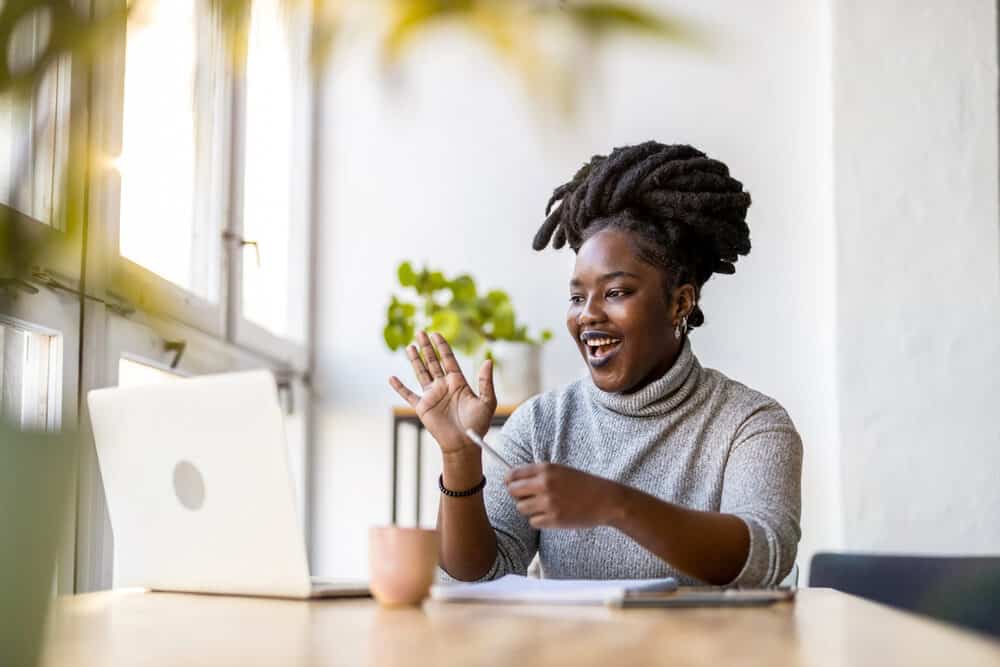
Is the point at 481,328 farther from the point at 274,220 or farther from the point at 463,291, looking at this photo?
the point at 274,220

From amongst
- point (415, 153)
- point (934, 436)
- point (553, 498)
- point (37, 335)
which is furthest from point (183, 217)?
point (934, 436)

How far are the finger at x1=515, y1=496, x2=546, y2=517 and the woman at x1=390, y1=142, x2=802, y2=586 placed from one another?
306mm

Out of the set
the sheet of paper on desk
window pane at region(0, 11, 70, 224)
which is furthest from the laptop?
window pane at region(0, 11, 70, 224)

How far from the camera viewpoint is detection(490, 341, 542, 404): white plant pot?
2.74 meters

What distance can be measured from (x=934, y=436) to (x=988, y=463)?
0.14m

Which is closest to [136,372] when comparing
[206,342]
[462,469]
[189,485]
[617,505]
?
[206,342]

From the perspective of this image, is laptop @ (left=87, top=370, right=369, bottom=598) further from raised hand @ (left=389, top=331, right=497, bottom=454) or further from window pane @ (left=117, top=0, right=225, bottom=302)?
raised hand @ (left=389, top=331, right=497, bottom=454)

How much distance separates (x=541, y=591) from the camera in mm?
1046

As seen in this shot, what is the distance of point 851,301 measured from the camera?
2811 mm

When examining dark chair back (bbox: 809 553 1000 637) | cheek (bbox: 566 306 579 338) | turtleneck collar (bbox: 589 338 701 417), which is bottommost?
dark chair back (bbox: 809 553 1000 637)

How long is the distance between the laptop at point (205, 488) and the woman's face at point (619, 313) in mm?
651

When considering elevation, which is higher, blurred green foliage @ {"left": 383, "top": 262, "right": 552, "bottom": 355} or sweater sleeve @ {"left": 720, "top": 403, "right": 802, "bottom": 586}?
blurred green foliage @ {"left": 383, "top": 262, "right": 552, "bottom": 355}

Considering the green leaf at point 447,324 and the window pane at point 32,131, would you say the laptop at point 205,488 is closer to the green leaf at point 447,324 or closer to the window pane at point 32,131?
the window pane at point 32,131

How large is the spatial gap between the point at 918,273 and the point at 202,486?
7.04 ft
